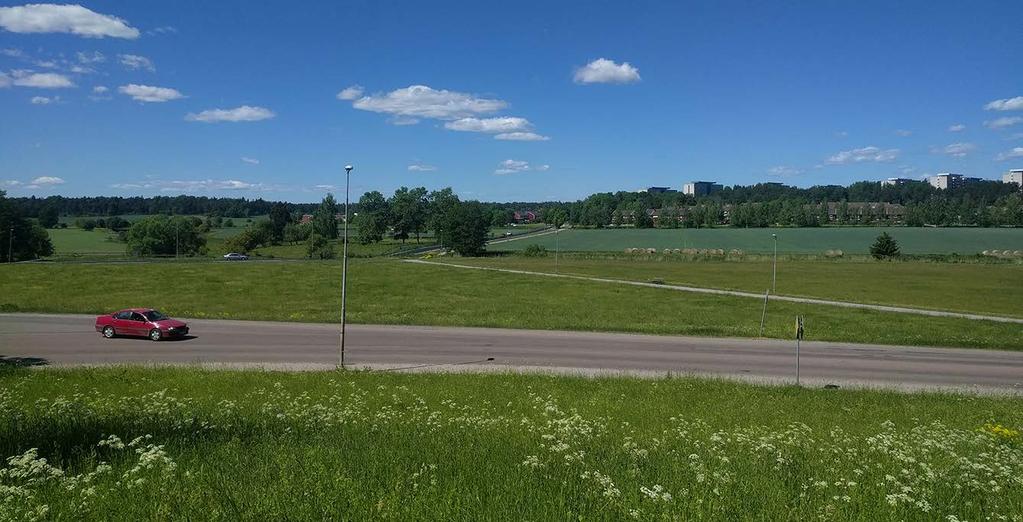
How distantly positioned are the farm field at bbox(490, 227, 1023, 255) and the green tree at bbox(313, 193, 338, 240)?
151 feet

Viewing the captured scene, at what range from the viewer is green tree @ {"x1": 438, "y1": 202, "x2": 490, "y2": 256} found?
136500mm

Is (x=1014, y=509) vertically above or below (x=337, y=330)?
above

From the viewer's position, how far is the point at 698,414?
17.5 metres

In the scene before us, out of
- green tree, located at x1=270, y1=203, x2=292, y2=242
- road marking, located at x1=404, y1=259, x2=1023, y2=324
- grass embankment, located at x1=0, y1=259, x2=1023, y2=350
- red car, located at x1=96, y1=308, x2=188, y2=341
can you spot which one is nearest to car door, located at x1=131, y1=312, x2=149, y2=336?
red car, located at x1=96, y1=308, x2=188, y2=341

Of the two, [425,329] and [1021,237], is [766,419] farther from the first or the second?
[1021,237]

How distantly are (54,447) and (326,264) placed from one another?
281 feet

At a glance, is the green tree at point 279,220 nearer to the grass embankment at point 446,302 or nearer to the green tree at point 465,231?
the green tree at point 465,231

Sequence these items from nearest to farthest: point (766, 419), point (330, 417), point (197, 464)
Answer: point (197, 464), point (330, 417), point (766, 419)

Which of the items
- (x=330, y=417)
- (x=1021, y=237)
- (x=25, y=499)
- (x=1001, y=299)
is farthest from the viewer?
(x=1021, y=237)

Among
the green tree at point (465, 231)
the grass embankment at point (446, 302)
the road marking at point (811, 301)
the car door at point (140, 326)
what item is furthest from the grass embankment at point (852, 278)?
the car door at point (140, 326)

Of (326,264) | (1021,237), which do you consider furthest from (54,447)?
(1021,237)

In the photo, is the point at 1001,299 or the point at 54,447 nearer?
the point at 54,447

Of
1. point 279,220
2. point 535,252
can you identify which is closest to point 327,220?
point 279,220

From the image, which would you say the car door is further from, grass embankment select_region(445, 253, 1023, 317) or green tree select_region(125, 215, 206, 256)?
green tree select_region(125, 215, 206, 256)
